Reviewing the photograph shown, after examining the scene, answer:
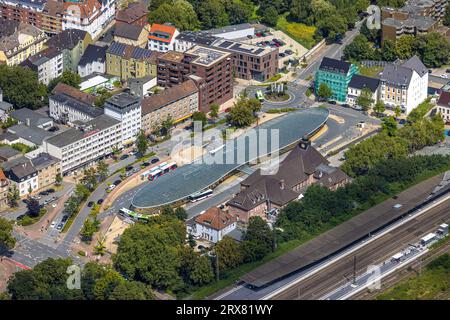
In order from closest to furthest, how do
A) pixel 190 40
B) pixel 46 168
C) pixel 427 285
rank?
pixel 427 285
pixel 46 168
pixel 190 40

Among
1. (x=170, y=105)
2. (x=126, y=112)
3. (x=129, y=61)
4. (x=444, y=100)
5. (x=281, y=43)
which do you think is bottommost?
(x=281, y=43)

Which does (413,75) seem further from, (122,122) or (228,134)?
(122,122)

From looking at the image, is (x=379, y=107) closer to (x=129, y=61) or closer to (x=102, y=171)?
(x=129, y=61)

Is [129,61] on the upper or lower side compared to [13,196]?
upper

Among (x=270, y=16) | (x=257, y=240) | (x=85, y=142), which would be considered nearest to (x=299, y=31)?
(x=270, y=16)

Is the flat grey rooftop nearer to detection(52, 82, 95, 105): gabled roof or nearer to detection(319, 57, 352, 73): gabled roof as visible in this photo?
detection(319, 57, 352, 73): gabled roof

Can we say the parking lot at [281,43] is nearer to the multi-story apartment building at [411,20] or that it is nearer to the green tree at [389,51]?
the green tree at [389,51]
